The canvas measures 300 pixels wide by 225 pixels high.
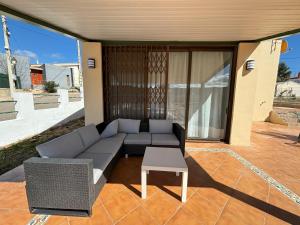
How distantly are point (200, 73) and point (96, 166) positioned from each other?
3445mm

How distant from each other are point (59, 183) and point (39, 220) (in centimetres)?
45

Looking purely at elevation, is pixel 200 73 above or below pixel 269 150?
above

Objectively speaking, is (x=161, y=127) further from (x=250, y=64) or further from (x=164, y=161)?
(x=250, y=64)

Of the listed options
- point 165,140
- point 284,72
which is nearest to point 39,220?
point 165,140

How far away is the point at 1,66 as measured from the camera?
13.6 m

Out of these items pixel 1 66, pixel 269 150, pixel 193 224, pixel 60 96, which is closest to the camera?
pixel 193 224

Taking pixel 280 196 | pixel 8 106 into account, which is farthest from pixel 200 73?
pixel 8 106

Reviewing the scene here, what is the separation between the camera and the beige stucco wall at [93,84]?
402cm

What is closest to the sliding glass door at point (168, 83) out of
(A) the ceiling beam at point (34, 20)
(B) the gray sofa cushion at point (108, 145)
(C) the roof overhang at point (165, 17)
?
(C) the roof overhang at point (165, 17)

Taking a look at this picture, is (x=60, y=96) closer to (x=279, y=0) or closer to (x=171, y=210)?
(x=171, y=210)

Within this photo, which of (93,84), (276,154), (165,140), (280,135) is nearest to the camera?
(165,140)

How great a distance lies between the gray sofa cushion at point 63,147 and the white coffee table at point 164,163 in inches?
44.1

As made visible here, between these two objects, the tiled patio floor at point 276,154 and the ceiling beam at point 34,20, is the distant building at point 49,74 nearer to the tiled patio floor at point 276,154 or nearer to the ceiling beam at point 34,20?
the ceiling beam at point 34,20

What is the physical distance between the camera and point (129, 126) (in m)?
3.82
